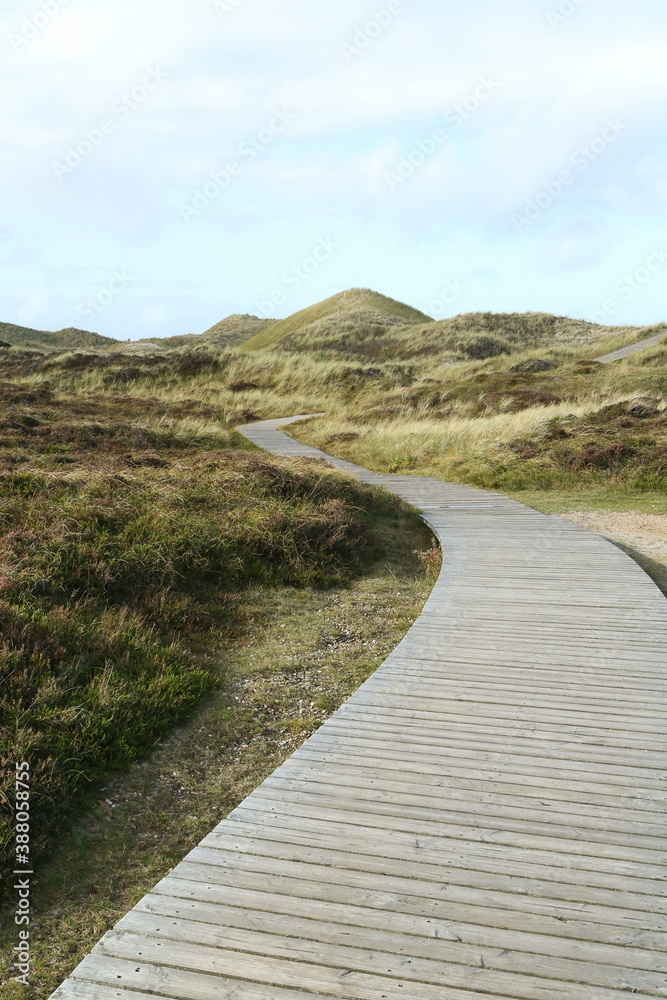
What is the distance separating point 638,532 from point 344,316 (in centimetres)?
5829

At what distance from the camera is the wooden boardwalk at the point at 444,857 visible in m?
2.57

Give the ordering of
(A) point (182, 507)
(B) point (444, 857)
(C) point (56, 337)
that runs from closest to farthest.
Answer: (B) point (444, 857) → (A) point (182, 507) → (C) point (56, 337)

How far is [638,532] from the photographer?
11.8 meters

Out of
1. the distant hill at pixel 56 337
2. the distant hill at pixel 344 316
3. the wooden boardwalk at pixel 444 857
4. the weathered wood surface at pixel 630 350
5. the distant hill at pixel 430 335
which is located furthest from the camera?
the distant hill at pixel 56 337

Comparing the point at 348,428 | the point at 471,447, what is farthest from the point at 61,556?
the point at 348,428

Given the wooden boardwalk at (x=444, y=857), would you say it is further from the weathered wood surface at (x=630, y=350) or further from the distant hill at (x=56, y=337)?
the distant hill at (x=56, y=337)

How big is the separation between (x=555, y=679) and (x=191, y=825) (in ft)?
9.17

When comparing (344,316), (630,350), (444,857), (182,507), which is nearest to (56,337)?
(344,316)

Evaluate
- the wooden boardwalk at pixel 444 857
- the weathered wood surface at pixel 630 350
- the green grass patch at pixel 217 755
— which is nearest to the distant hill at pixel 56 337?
the weathered wood surface at pixel 630 350

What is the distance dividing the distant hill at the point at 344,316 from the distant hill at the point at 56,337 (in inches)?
712

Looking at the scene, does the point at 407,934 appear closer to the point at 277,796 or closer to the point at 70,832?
the point at 277,796

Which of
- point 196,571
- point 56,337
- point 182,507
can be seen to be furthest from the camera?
point 56,337

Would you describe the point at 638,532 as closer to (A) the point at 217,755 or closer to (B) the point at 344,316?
(A) the point at 217,755

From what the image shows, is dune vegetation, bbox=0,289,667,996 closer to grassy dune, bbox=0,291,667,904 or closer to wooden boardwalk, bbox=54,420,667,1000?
grassy dune, bbox=0,291,667,904
